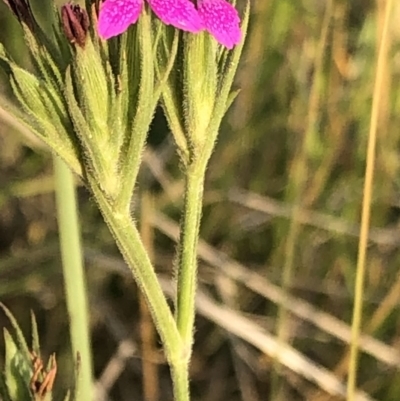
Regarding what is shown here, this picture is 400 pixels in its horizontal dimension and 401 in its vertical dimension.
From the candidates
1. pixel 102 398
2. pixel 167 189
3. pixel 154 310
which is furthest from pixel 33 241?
pixel 154 310

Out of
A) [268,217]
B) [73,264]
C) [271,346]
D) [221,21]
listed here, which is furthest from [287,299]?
[221,21]

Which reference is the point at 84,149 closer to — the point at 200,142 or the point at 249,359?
the point at 200,142

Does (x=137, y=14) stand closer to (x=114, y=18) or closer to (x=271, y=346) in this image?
(x=114, y=18)

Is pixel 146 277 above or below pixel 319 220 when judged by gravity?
above

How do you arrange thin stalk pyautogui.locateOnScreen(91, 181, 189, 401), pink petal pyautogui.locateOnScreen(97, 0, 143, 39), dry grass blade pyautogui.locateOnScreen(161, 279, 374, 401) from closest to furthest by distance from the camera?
1. pink petal pyautogui.locateOnScreen(97, 0, 143, 39)
2. thin stalk pyautogui.locateOnScreen(91, 181, 189, 401)
3. dry grass blade pyautogui.locateOnScreen(161, 279, 374, 401)

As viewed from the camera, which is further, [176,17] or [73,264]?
[73,264]

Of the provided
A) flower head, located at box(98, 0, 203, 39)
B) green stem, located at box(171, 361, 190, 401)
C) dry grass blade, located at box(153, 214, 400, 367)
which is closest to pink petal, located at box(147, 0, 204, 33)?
flower head, located at box(98, 0, 203, 39)

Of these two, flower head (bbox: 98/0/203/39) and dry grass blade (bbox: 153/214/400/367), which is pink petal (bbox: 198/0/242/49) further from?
dry grass blade (bbox: 153/214/400/367)
